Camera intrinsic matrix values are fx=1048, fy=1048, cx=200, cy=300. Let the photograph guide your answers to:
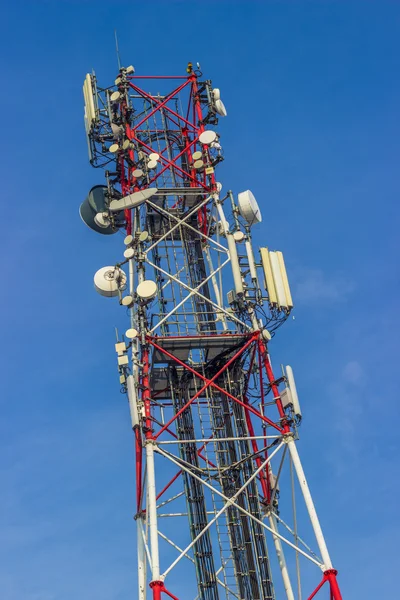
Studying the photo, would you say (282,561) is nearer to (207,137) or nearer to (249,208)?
(249,208)

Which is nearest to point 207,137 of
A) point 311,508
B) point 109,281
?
point 109,281

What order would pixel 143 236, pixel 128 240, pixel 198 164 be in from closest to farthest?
pixel 143 236
pixel 128 240
pixel 198 164

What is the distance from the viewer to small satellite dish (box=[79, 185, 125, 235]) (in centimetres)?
5269

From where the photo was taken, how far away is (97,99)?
54.1 m

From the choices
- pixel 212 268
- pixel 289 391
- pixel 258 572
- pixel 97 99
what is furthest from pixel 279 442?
pixel 97 99

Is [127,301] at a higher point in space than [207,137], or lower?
lower

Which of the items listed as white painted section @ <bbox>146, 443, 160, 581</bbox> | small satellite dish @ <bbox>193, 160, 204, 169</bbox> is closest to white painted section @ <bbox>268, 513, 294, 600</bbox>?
white painted section @ <bbox>146, 443, 160, 581</bbox>

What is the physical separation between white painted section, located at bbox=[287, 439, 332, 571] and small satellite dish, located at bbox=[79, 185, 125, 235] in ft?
50.2

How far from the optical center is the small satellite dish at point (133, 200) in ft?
164

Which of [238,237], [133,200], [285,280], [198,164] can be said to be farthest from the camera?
[198,164]

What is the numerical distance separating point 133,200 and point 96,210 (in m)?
3.51

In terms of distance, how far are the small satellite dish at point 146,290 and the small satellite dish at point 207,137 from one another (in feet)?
28.7

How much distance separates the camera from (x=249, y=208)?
164 feet

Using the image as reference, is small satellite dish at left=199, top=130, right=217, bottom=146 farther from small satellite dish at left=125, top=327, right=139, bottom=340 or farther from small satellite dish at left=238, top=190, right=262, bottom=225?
small satellite dish at left=125, top=327, right=139, bottom=340
